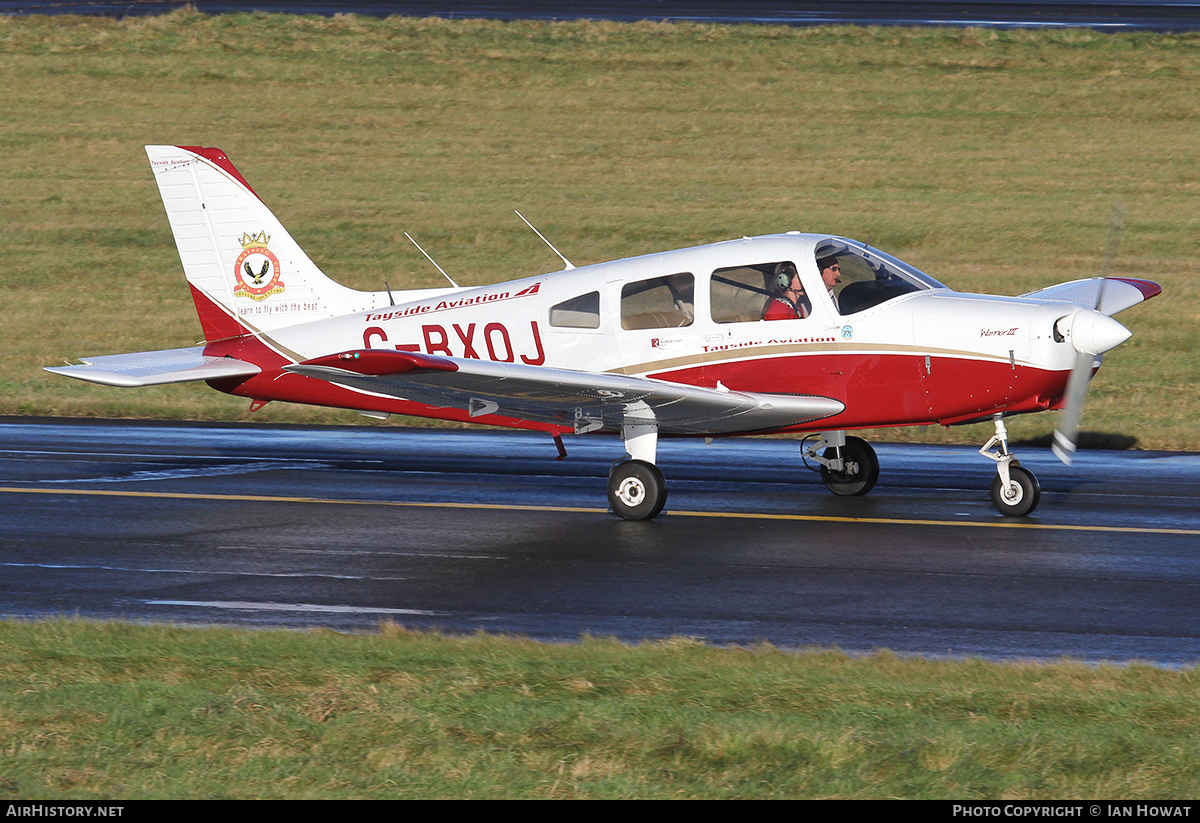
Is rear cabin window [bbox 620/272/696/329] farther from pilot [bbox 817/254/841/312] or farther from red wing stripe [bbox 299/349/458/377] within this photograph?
red wing stripe [bbox 299/349/458/377]

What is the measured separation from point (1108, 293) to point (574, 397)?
562cm

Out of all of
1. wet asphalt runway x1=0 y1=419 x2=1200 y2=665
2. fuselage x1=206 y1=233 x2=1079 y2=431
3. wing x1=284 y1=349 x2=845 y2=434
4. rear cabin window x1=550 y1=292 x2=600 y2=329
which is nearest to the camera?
wet asphalt runway x1=0 y1=419 x2=1200 y2=665

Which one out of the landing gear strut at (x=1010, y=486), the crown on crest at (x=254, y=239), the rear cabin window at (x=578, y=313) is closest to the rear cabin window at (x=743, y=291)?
the rear cabin window at (x=578, y=313)

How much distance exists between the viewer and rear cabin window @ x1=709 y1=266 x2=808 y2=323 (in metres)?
12.1

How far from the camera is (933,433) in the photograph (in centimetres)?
1712

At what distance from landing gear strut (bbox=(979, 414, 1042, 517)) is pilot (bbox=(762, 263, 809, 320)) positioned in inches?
72.5

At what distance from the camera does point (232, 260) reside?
552 inches

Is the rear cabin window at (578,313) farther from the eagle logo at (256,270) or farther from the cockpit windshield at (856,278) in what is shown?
the eagle logo at (256,270)

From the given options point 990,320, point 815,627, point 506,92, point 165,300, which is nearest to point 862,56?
point 506,92

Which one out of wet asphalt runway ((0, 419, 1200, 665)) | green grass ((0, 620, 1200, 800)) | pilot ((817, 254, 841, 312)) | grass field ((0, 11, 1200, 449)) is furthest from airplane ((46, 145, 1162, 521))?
grass field ((0, 11, 1200, 449))

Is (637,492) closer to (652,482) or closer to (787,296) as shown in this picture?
(652,482)

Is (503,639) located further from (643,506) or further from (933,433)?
(933,433)

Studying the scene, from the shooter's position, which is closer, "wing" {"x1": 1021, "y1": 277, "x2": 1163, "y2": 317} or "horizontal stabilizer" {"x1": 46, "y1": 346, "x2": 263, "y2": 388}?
"horizontal stabilizer" {"x1": 46, "y1": 346, "x2": 263, "y2": 388}

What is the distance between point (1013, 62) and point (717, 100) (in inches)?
300
